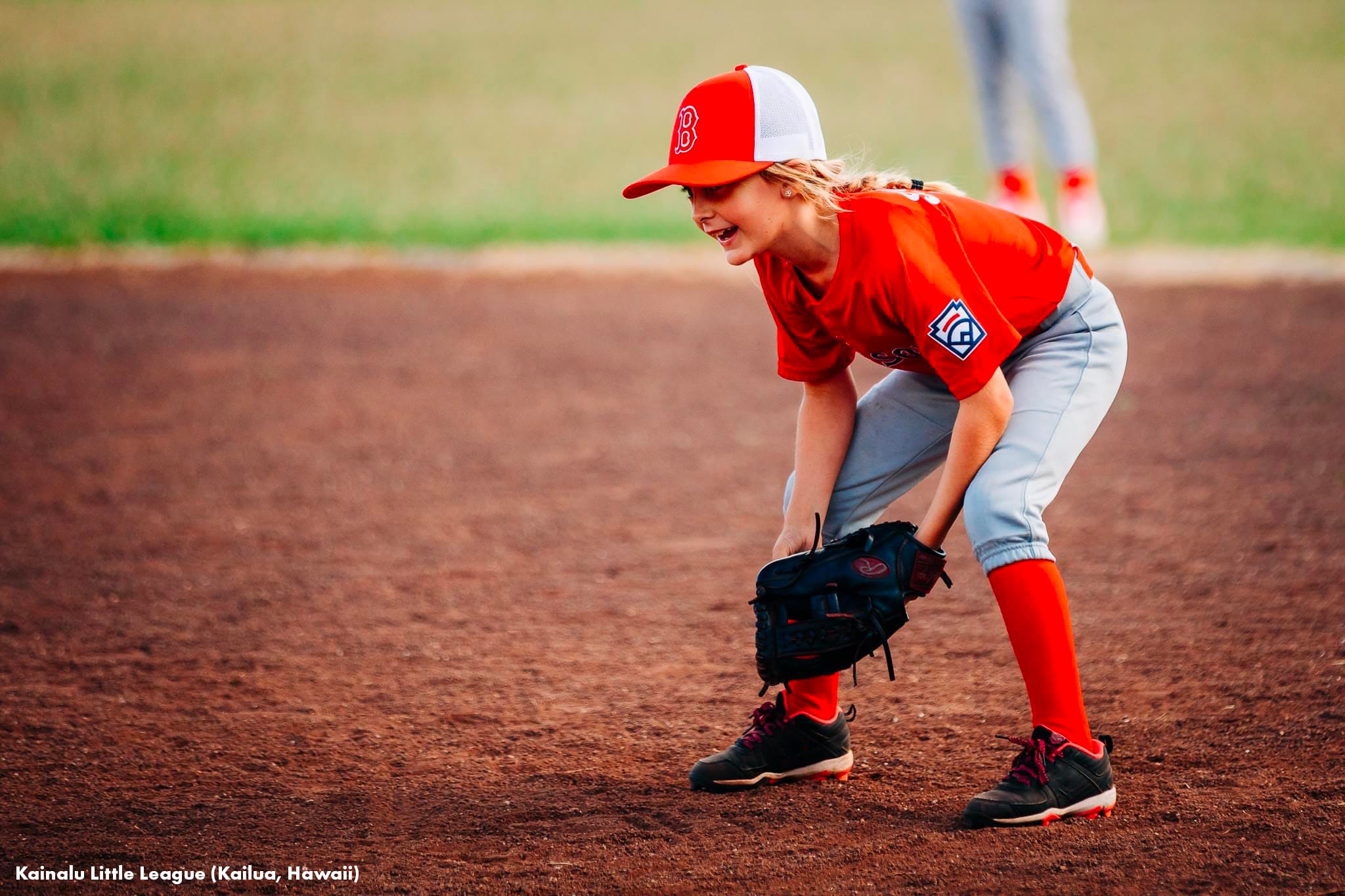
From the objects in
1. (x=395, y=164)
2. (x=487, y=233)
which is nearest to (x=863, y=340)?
(x=487, y=233)

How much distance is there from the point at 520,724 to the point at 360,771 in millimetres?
361

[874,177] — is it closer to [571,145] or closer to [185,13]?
[571,145]

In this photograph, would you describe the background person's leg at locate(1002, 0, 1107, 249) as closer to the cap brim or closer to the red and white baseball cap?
the red and white baseball cap

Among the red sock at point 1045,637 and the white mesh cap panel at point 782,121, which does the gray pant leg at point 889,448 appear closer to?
the red sock at point 1045,637

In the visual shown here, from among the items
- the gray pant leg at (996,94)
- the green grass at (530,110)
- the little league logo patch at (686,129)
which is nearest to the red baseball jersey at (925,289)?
the little league logo patch at (686,129)

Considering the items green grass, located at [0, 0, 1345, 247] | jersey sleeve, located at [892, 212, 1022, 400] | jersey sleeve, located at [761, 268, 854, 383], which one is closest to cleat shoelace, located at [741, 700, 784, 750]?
jersey sleeve, located at [761, 268, 854, 383]

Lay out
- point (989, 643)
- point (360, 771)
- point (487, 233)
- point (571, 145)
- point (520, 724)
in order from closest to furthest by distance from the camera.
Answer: point (360, 771) → point (520, 724) → point (989, 643) → point (487, 233) → point (571, 145)

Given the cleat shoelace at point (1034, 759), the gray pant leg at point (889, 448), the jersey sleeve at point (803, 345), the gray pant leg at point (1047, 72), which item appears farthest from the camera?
the gray pant leg at point (1047, 72)

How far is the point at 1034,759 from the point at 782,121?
118 cm

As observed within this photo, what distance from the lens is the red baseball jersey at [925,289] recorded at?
2250 mm

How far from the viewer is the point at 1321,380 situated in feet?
17.4

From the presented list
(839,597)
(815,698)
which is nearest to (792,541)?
(839,597)

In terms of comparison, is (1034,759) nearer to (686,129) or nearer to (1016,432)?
(1016,432)

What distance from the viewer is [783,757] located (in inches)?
103
